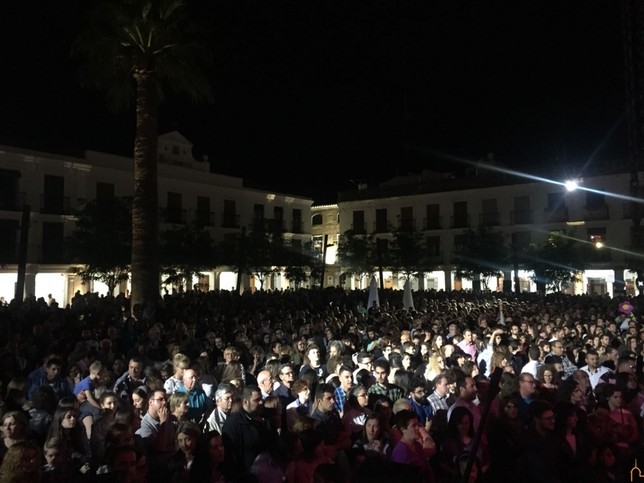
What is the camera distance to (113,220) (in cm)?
2762

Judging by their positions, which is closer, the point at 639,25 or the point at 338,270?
the point at 639,25

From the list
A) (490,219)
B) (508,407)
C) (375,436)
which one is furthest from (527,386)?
(490,219)

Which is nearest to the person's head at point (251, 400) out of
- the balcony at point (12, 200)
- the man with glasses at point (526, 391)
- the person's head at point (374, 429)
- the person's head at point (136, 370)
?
the person's head at point (374, 429)

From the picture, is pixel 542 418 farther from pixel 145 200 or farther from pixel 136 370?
pixel 145 200

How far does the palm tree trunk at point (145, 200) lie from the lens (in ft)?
52.5

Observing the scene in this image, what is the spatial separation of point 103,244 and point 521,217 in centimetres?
2816

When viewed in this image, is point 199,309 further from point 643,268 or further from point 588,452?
point 643,268

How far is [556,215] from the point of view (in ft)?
132

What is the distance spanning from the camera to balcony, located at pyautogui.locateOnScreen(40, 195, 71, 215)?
3006 centimetres

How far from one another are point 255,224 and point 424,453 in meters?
36.7

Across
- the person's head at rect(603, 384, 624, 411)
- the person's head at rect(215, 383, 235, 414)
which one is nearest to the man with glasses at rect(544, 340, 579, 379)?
the person's head at rect(603, 384, 624, 411)

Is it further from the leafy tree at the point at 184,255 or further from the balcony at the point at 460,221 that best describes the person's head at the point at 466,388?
the balcony at the point at 460,221

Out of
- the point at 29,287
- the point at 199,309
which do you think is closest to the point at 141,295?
the point at 199,309

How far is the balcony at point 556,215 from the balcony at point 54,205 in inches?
1180
